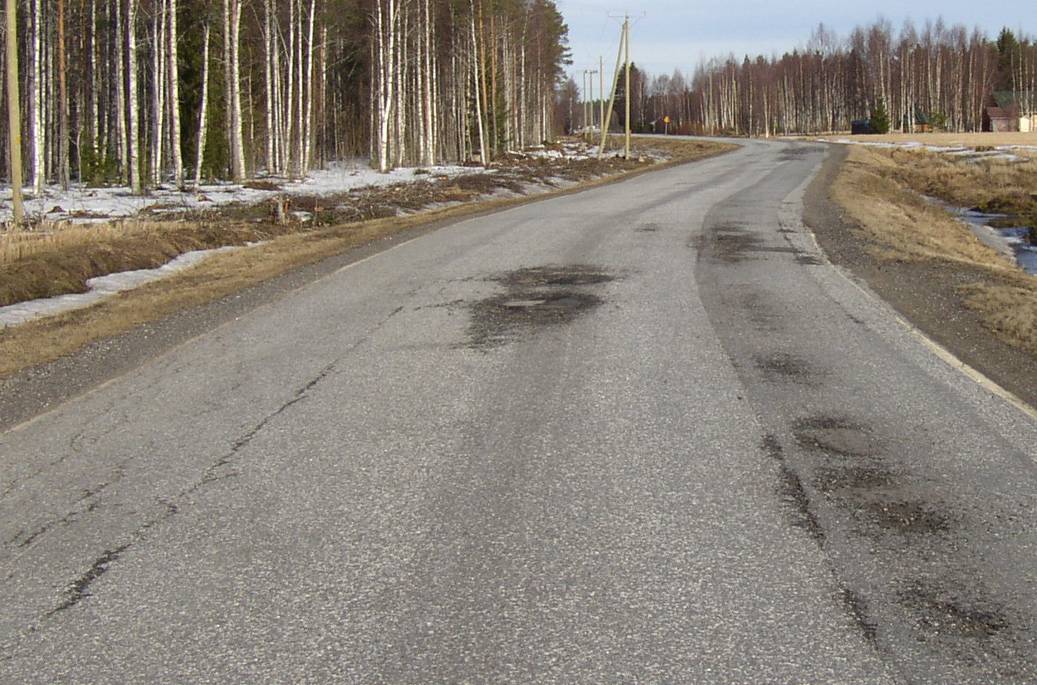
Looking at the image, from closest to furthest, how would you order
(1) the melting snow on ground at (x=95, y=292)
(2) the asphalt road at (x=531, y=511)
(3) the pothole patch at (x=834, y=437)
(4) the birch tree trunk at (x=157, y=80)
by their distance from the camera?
1. (2) the asphalt road at (x=531, y=511)
2. (3) the pothole patch at (x=834, y=437)
3. (1) the melting snow on ground at (x=95, y=292)
4. (4) the birch tree trunk at (x=157, y=80)

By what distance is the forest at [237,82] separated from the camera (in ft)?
111

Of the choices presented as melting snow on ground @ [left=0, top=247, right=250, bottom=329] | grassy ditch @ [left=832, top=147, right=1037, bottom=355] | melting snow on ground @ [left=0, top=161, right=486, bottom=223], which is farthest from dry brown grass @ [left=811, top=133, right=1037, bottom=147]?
melting snow on ground @ [left=0, top=247, right=250, bottom=329]

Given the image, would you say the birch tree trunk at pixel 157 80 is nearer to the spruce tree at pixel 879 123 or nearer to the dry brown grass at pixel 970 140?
the dry brown grass at pixel 970 140

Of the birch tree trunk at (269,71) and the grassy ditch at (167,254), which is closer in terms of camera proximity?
the grassy ditch at (167,254)

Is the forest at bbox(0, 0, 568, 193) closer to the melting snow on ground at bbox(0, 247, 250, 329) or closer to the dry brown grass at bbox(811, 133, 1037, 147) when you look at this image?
the melting snow on ground at bbox(0, 247, 250, 329)

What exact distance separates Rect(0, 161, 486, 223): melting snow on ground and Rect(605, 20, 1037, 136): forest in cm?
7867

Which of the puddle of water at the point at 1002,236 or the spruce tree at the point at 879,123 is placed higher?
the spruce tree at the point at 879,123

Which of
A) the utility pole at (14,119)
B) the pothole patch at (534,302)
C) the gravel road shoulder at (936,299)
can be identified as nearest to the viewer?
the gravel road shoulder at (936,299)

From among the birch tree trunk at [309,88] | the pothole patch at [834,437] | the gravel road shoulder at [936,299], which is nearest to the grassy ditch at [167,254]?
the pothole patch at [834,437]

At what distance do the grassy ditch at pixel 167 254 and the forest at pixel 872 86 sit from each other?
8740 cm

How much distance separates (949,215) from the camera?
3011 cm

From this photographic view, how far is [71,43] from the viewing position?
1731 inches

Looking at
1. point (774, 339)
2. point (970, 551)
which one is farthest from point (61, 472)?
point (774, 339)

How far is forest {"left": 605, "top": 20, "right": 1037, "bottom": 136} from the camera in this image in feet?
359
